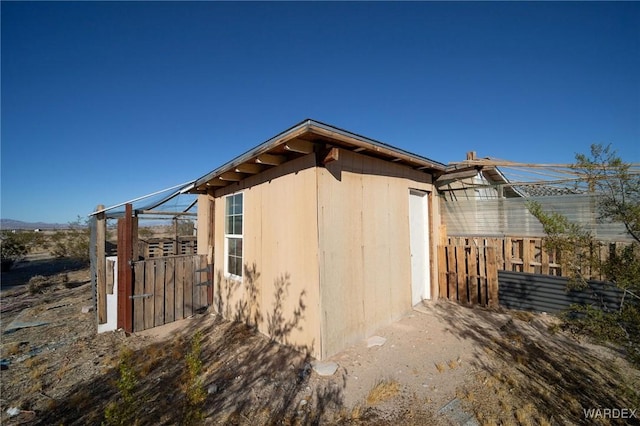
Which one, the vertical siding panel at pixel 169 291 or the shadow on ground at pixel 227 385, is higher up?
the vertical siding panel at pixel 169 291

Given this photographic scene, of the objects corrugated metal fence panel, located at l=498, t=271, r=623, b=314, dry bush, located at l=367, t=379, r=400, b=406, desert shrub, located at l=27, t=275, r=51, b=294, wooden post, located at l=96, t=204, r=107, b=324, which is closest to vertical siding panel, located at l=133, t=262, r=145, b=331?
wooden post, located at l=96, t=204, r=107, b=324

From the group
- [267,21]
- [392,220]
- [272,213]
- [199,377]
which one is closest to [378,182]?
[392,220]

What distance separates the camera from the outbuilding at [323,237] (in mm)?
3424

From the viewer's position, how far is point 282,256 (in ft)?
13.0

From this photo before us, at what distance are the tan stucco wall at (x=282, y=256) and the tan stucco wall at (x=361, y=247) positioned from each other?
6.8 inches

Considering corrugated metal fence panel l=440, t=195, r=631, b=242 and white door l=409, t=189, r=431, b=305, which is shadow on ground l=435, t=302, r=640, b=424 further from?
corrugated metal fence panel l=440, t=195, r=631, b=242

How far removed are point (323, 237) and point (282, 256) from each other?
90cm

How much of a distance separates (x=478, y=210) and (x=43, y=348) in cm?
891

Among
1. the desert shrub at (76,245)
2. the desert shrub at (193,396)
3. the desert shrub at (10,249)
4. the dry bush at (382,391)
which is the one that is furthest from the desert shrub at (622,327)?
the desert shrub at (10,249)

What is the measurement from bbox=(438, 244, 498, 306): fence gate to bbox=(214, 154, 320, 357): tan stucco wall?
145 inches

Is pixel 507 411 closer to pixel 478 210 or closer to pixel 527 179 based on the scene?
pixel 478 210

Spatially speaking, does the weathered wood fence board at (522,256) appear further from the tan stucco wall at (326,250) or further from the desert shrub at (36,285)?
the desert shrub at (36,285)

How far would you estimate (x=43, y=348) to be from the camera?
430cm

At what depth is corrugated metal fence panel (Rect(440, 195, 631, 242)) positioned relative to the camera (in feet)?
14.4
